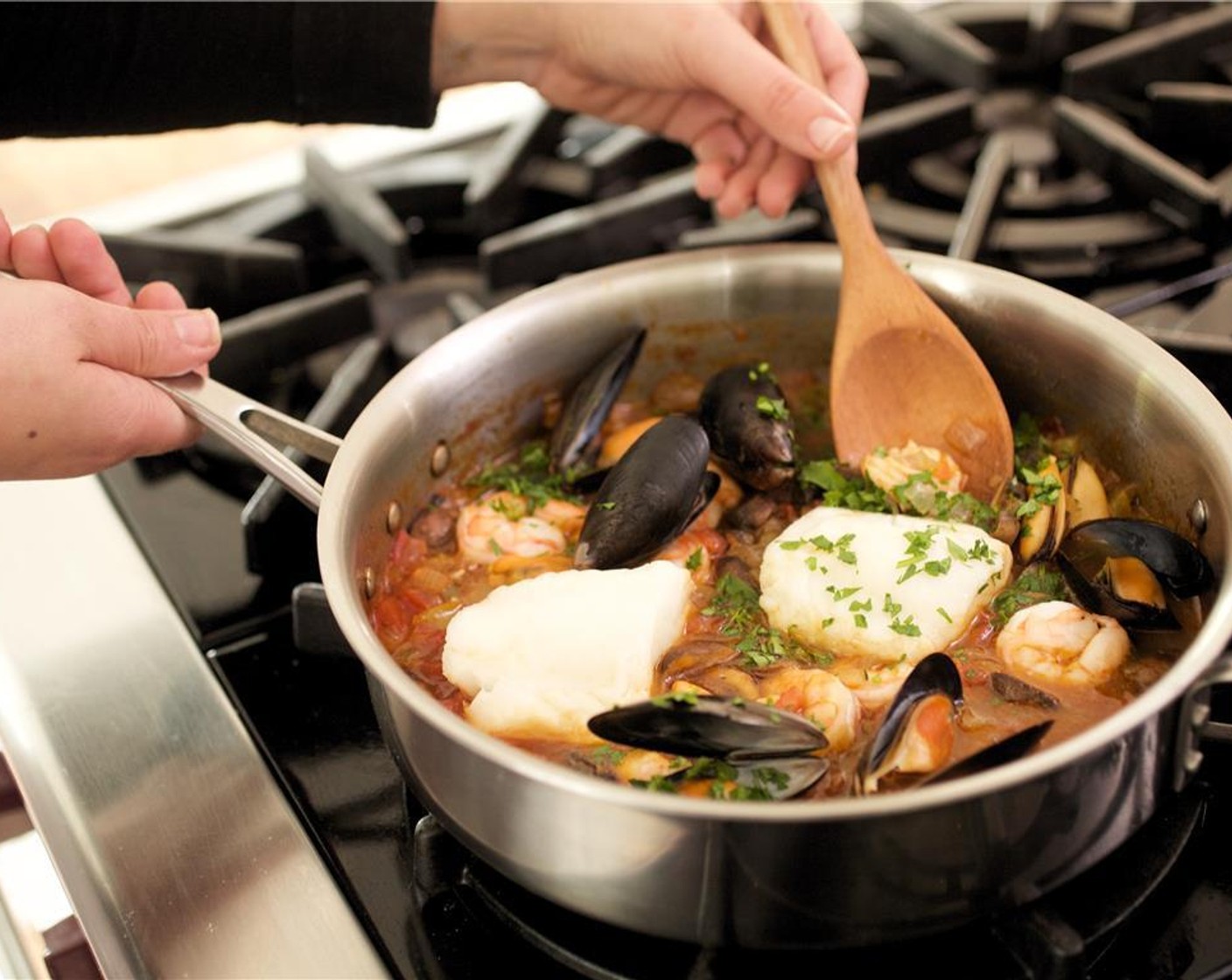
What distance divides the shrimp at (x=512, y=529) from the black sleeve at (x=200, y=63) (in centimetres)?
85

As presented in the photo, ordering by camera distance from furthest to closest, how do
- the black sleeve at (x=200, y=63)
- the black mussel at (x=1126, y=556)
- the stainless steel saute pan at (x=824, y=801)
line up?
the black sleeve at (x=200, y=63) → the black mussel at (x=1126, y=556) → the stainless steel saute pan at (x=824, y=801)

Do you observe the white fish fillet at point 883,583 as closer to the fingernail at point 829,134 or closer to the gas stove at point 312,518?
the gas stove at point 312,518

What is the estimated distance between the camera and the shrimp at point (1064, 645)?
149cm

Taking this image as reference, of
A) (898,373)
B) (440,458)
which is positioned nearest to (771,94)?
(898,373)

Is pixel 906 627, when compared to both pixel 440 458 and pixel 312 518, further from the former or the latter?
pixel 312 518

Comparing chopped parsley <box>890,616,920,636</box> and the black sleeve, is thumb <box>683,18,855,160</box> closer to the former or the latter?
the black sleeve

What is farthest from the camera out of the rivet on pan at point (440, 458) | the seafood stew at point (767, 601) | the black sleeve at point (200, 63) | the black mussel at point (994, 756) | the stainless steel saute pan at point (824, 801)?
the black sleeve at point (200, 63)

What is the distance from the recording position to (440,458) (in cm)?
186

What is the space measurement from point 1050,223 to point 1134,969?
1.41 m

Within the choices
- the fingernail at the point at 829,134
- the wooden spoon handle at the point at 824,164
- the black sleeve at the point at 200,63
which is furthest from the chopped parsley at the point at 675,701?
the black sleeve at the point at 200,63

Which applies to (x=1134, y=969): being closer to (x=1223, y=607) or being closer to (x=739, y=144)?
(x=1223, y=607)

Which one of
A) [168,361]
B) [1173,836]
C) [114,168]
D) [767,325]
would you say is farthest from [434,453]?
[114,168]

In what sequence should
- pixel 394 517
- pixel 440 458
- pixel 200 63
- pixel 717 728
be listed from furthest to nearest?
pixel 200 63, pixel 440 458, pixel 394 517, pixel 717 728

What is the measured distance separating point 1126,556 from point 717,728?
57 centimetres
